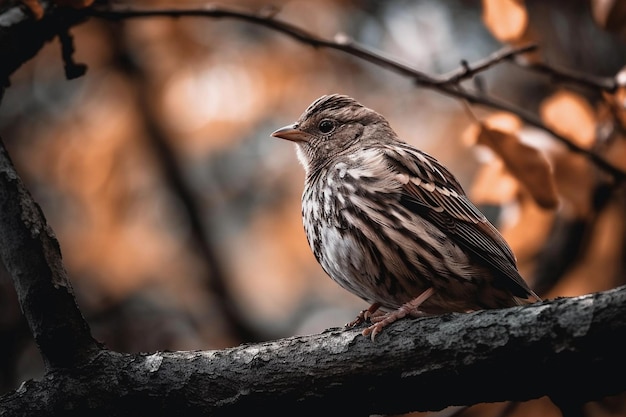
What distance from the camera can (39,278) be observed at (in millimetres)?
2947

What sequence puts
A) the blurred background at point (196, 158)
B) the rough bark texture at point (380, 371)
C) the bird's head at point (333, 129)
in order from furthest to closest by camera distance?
1. the blurred background at point (196, 158)
2. the bird's head at point (333, 129)
3. the rough bark texture at point (380, 371)

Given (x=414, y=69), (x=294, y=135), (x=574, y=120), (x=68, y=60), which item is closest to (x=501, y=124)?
(x=574, y=120)

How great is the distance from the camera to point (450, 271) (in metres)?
3.83

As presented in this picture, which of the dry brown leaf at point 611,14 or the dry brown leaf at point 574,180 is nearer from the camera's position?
the dry brown leaf at point 611,14

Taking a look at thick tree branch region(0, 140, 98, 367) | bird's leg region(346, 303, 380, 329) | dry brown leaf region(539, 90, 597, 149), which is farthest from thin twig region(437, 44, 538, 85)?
thick tree branch region(0, 140, 98, 367)

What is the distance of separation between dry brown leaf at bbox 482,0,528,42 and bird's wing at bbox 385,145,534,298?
0.82 metres

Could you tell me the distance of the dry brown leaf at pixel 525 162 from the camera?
12.6ft

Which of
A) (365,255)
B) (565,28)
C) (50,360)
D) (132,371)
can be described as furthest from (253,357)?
(565,28)

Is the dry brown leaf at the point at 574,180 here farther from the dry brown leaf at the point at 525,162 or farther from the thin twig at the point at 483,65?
the thin twig at the point at 483,65

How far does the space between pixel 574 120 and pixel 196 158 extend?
370 centimetres

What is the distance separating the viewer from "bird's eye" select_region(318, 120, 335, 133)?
496 centimetres

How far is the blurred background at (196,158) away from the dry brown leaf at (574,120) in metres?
1.09

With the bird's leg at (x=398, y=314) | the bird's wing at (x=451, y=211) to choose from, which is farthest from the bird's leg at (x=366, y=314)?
the bird's wing at (x=451, y=211)

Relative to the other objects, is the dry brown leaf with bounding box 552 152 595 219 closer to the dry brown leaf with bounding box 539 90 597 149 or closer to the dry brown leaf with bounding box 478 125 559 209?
the dry brown leaf with bounding box 539 90 597 149
